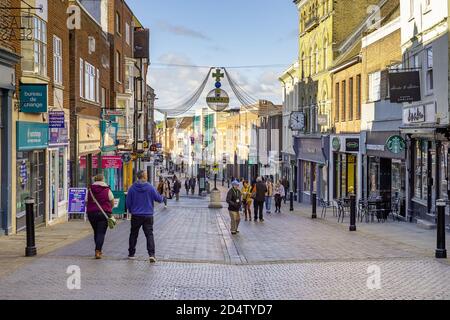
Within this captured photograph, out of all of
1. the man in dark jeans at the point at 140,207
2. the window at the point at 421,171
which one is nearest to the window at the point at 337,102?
the window at the point at 421,171

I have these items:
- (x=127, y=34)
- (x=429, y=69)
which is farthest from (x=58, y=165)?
(x=127, y=34)

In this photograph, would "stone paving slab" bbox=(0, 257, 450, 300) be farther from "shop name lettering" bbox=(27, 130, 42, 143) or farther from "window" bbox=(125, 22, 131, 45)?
"window" bbox=(125, 22, 131, 45)

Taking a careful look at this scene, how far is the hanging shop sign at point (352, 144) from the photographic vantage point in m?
33.8

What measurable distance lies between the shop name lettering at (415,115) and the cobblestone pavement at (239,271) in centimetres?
622

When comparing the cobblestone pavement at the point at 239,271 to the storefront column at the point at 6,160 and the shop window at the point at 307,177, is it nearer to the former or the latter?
the storefront column at the point at 6,160

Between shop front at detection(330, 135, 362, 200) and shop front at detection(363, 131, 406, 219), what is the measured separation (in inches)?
51.1

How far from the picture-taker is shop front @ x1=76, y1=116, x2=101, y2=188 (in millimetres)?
27453

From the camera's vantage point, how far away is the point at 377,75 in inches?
1203

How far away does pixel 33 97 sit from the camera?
18.3m

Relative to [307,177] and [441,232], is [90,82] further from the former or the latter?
[307,177]

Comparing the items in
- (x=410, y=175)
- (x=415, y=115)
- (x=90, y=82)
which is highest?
(x=90, y=82)

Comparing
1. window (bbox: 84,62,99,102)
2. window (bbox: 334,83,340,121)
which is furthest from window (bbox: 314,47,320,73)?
window (bbox: 84,62,99,102)

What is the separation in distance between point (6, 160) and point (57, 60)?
691 cm
